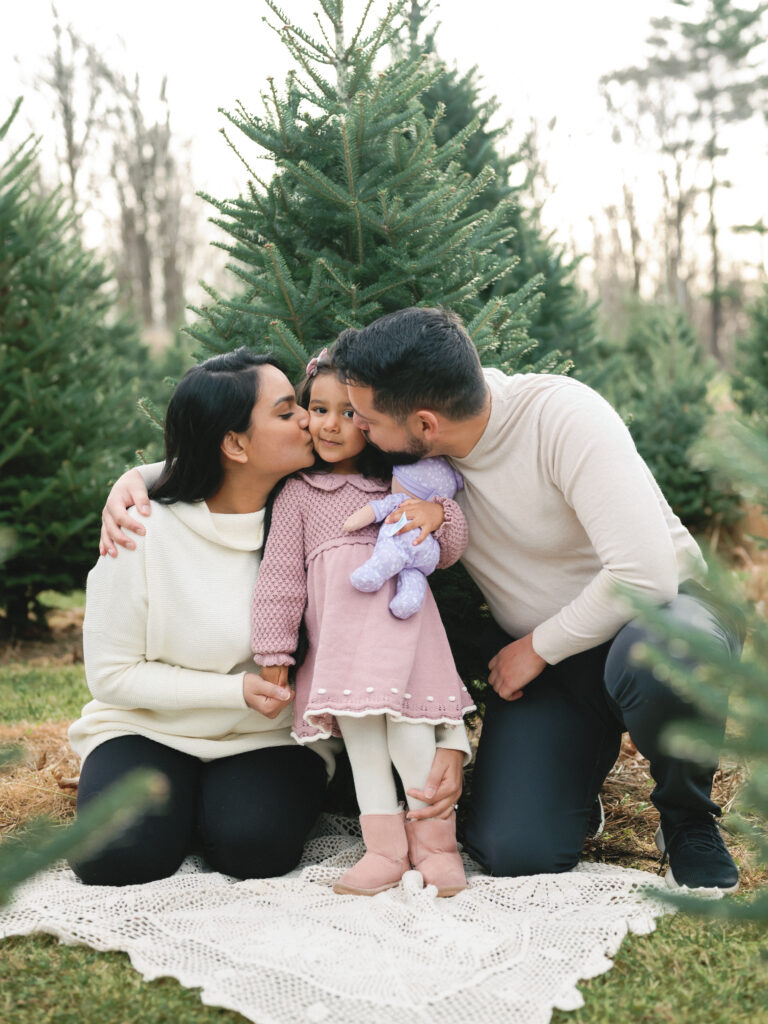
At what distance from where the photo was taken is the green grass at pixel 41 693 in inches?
177

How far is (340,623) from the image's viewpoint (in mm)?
2496

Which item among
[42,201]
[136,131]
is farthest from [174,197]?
[42,201]

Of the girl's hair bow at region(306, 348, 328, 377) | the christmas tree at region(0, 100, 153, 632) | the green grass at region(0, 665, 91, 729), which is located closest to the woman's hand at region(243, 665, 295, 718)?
the girl's hair bow at region(306, 348, 328, 377)

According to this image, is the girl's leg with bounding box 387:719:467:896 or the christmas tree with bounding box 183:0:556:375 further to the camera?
the christmas tree with bounding box 183:0:556:375

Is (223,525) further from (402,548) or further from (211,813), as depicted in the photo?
(211,813)

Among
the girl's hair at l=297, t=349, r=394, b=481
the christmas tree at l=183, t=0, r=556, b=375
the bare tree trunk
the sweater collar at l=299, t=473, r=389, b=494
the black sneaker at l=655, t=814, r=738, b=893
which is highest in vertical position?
the bare tree trunk

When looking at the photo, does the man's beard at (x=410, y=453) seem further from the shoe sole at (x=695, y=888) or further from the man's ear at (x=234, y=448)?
the shoe sole at (x=695, y=888)

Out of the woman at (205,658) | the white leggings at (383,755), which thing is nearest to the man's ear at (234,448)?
the woman at (205,658)

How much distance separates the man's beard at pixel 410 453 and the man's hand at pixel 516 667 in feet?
1.94

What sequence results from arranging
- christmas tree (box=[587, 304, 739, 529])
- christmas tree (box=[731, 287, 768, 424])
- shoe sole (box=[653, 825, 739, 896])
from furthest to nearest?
christmas tree (box=[731, 287, 768, 424]), christmas tree (box=[587, 304, 739, 529]), shoe sole (box=[653, 825, 739, 896])

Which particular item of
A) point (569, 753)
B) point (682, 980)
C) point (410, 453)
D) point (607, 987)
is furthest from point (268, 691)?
point (682, 980)

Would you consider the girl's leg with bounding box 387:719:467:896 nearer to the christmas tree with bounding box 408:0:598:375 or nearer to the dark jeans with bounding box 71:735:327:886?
the dark jeans with bounding box 71:735:327:886

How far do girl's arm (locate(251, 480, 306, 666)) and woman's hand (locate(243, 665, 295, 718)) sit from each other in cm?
4

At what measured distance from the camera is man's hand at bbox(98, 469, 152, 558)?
2.63 metres
